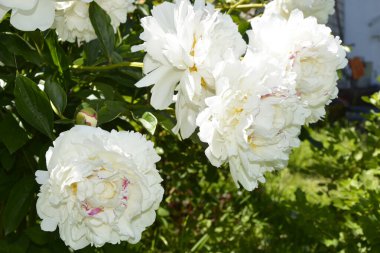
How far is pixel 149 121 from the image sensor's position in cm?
98

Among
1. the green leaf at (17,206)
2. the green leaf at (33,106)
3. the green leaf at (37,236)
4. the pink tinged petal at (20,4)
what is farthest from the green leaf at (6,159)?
the pink tinged petal at (20,4)

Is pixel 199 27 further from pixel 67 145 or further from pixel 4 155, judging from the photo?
pixel 4 155

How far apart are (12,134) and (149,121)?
0.28 meters

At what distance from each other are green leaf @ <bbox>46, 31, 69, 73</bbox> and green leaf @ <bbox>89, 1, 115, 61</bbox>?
9 cm

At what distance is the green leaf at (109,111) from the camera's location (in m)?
0.95

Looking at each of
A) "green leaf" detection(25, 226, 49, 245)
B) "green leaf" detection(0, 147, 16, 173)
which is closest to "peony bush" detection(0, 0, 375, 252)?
"green leaf" detection(0, 147, 16, 173)

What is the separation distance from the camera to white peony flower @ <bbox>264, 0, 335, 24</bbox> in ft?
3.56

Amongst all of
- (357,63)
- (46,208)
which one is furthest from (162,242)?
(357,63)

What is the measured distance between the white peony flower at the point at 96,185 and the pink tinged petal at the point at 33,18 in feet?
0.52

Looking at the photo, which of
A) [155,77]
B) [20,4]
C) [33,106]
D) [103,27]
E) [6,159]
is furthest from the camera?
[6,159]

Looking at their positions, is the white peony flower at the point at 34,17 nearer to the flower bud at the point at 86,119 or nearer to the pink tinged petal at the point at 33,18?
the pink tinged petal at the point at 33,18

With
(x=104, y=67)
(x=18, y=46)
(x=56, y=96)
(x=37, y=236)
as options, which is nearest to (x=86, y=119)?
(x=56, y=96)

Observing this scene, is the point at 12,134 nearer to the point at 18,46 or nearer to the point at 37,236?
the point at 18,46

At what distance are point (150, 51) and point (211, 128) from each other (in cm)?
15
